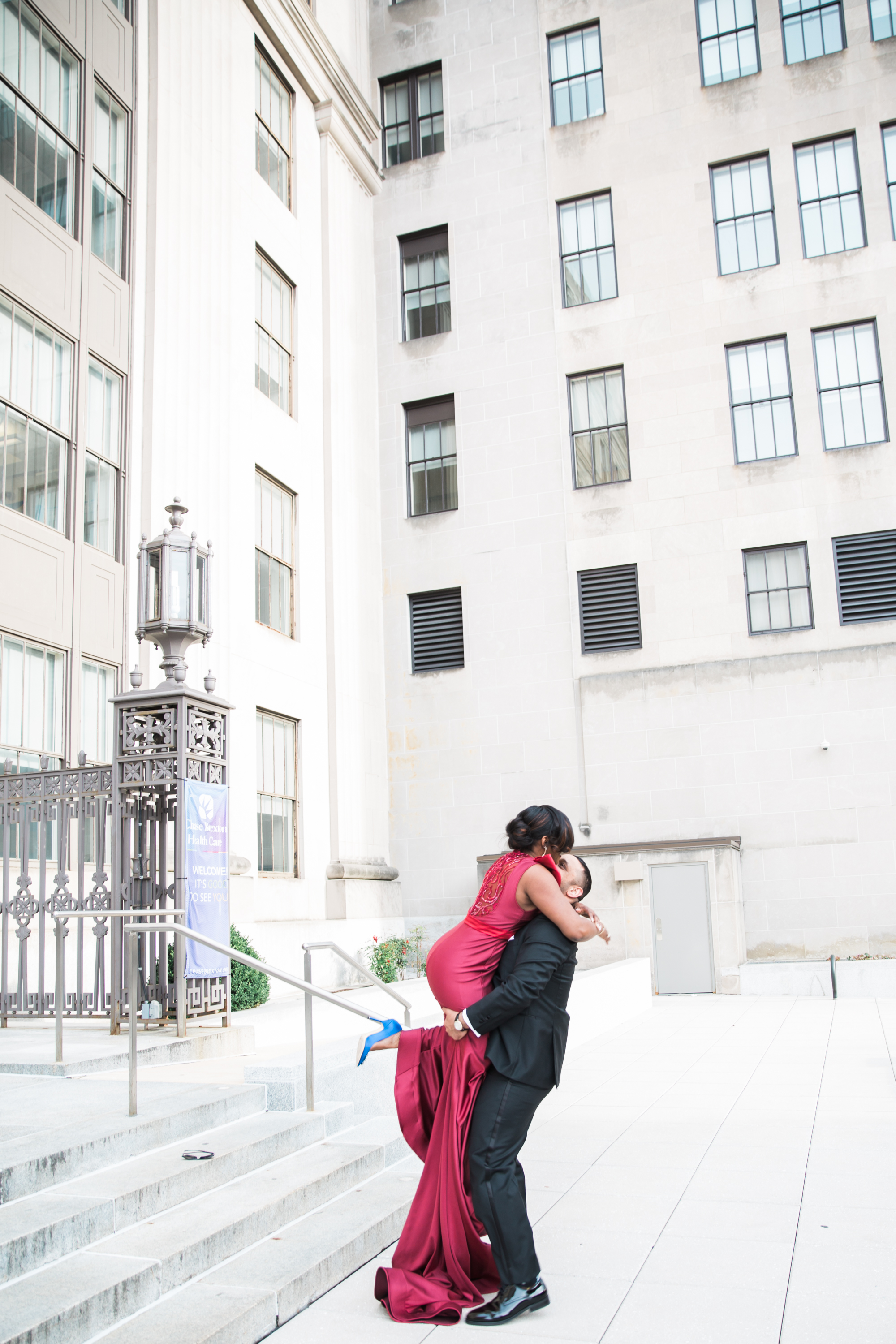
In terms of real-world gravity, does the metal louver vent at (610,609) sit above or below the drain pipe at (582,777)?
above

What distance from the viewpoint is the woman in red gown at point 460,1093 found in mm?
4309

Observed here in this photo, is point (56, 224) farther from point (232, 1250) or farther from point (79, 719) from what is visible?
point (232, 1250)

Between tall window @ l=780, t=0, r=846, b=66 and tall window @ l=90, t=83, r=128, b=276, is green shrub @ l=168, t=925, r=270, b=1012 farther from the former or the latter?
tall window @ l=780, t=0, r=846, b=66

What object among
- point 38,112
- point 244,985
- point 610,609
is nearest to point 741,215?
point 610,609

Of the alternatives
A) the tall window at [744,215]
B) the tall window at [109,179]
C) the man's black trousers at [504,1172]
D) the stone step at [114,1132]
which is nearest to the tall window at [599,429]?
the tall window at [744,215]

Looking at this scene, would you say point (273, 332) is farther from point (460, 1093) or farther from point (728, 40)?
point (460, 1093)

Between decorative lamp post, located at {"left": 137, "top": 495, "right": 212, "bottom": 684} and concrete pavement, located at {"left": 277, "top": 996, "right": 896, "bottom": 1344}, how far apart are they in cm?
490

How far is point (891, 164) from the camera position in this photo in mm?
19641

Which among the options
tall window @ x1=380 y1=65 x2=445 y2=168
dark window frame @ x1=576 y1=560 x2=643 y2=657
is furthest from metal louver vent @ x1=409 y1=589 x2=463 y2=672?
tall window @ x1=380 y1=65 x2=445 y2=168

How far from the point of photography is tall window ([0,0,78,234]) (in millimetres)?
12344

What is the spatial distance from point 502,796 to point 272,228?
10.5 meters

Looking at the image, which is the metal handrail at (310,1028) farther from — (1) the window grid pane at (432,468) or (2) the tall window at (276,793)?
(1) the window grid pane at (432,468)

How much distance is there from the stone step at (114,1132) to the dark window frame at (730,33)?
67.6 feet

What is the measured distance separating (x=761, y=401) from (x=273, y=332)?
8.73m
